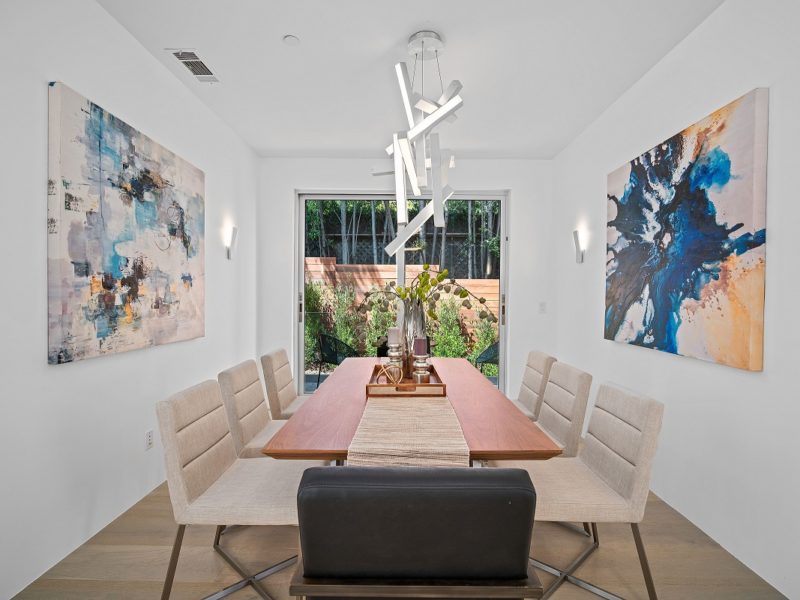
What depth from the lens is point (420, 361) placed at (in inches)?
100

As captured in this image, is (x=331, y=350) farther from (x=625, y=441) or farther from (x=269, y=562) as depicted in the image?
(x=625, y=441)

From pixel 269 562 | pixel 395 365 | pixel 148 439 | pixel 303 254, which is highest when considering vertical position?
pixel 303 254

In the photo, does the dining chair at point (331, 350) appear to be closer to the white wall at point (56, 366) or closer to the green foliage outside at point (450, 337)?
the green foliage outside at point (450, 337)

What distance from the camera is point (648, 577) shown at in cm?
180

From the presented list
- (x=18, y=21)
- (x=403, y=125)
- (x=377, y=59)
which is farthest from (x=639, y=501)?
(x=403, y=125)

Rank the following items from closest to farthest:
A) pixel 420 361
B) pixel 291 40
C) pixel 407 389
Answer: pixel 407 389 < pixel 420 361 < pixel 291 40

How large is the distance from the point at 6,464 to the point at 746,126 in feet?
10.7

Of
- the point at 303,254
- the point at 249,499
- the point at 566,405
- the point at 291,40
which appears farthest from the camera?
the point at 303,254

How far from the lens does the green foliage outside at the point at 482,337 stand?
5.17m

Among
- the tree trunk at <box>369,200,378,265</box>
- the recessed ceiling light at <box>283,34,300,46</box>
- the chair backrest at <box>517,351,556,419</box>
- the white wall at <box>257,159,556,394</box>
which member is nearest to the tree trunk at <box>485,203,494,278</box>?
the white wall at <box>257,159,556,394</box>

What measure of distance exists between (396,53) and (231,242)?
2.15 metres

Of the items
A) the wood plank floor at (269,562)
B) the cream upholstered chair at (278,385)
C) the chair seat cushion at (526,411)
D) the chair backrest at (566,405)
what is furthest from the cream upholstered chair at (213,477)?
the chair seat cushion at (526,411)

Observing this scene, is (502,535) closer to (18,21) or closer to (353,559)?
(353,559)

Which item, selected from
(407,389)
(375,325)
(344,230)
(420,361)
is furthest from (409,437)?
(344,230)
